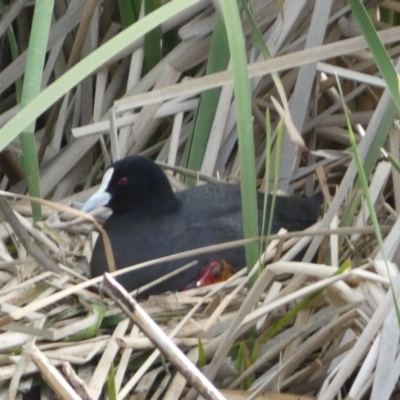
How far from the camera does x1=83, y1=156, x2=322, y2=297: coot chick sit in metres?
1.77

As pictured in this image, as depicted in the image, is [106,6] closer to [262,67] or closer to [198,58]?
[198,58]

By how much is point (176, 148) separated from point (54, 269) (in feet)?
1.49

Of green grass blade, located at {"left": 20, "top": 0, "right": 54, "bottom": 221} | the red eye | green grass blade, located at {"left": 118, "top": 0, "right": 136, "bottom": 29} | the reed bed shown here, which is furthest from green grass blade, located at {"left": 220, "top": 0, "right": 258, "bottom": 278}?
green grass blade, located at {"left": 118, "top": 0, "right": 136, "bottom": 29}

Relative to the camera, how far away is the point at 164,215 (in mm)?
1877

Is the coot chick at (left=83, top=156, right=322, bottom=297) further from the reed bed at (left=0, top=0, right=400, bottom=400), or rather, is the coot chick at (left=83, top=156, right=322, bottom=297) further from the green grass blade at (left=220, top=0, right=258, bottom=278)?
the green grass blade at (left=220, top=0, right=258, bottom=278)

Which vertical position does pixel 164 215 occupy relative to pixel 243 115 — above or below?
below

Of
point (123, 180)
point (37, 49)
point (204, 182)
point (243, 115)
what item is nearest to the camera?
point (243, 115)

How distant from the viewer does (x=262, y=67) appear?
1.55 m

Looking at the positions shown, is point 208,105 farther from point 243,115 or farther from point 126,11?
point 243,115

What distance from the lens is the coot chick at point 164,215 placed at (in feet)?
5.80

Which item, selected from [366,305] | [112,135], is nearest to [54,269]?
[112,135]

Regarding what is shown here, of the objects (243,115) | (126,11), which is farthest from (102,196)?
(243,115)

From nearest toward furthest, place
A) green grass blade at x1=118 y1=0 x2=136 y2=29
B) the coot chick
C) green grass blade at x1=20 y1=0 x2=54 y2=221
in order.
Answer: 1. green grass blade at x1=20 y1=0 x2=54 y2=221
2. the coot chick
3. green grass blade at x1=118 y1=0 x2=136 y2=29

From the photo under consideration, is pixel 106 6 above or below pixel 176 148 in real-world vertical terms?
above
